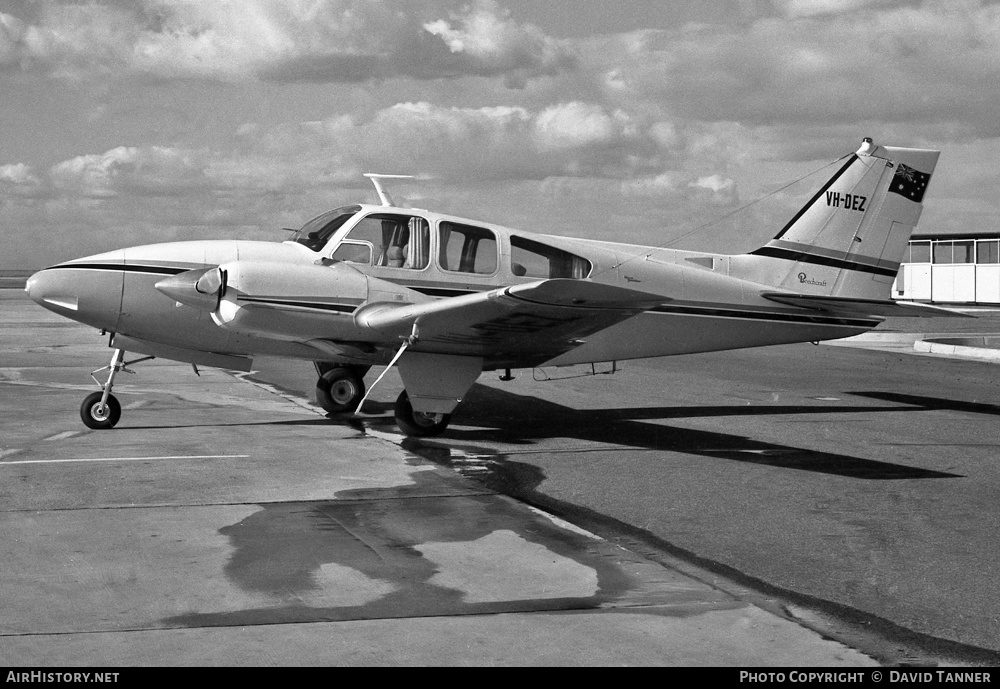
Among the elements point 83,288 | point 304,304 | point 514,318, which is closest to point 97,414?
point 83,288

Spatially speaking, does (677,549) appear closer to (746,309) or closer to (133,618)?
(133,618)

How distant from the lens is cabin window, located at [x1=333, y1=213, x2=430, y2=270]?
12031 millimetres

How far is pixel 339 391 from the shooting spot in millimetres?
13344

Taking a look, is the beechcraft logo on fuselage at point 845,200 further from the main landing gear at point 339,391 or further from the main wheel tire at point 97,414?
the main wheel tire at point 97,414

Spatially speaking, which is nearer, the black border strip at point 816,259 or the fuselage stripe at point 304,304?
the fuselage stripe at point 304,304

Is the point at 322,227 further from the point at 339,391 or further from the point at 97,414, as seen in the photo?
the point at 97,414

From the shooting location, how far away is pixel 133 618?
5.20m

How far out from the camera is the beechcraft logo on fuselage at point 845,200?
1491 cm

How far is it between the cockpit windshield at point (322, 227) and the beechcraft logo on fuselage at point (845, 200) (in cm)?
689

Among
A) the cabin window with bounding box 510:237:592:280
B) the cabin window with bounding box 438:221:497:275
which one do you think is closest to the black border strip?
the cabin window with bounding box 510:237:592:280

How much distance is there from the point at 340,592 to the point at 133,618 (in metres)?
1.07

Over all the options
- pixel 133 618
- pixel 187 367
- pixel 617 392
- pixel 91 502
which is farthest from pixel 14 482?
pixel 187 367

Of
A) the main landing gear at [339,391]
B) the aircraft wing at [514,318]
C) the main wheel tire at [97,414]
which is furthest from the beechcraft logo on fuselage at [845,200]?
the main wheel tire at [97,414]

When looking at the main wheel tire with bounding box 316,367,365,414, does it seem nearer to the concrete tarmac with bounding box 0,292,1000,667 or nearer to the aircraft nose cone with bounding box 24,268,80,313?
the concrete tarmac with bounding box 0,292,1000,667
